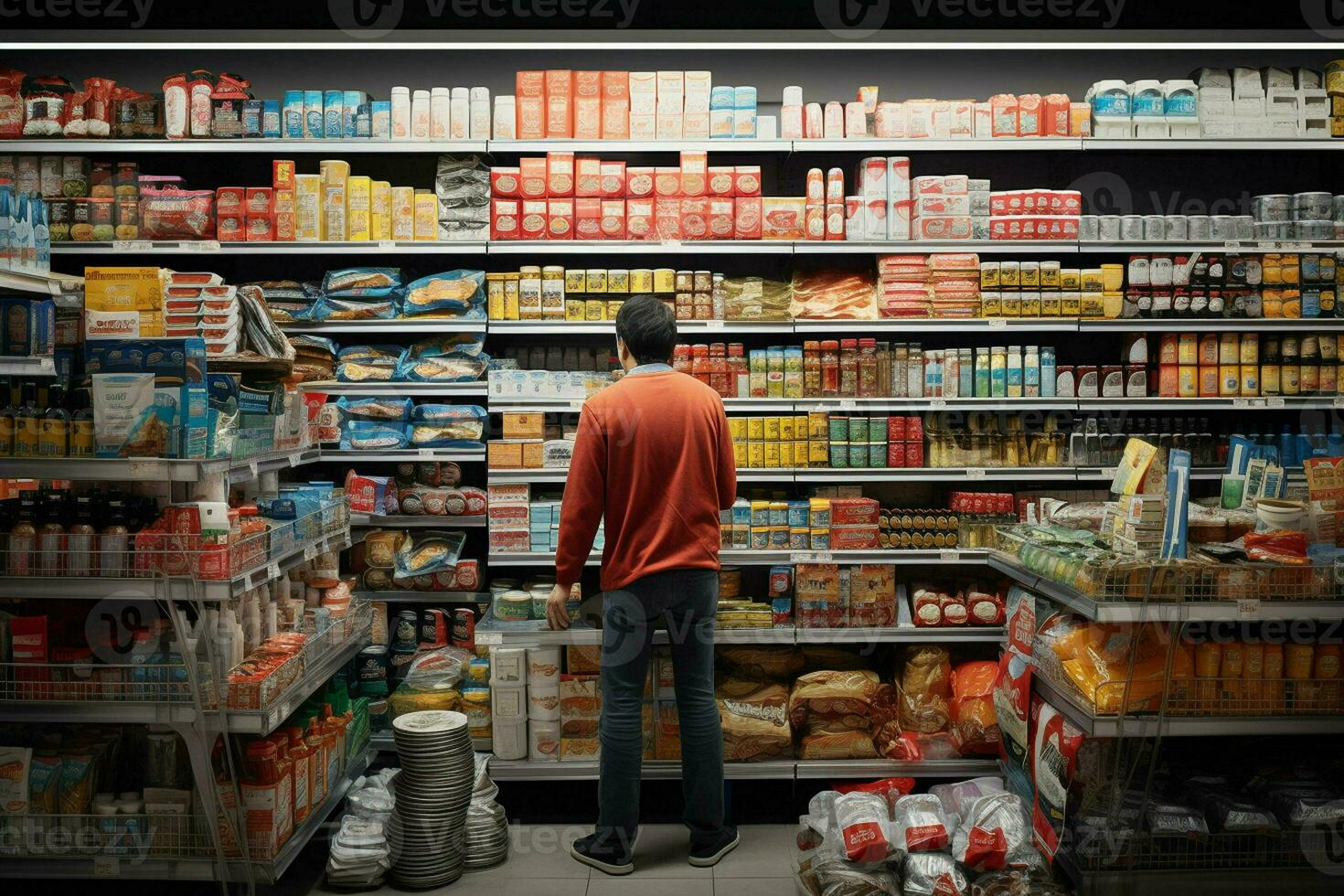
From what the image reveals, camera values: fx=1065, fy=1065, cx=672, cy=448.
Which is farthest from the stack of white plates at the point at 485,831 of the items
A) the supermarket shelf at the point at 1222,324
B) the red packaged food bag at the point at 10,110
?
the red packaged food bag at the point at 10,110

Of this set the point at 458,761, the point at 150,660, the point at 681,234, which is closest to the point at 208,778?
the point at 150,660

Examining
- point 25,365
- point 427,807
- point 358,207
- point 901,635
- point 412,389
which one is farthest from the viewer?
point 412,389

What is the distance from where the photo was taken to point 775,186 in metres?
5.52

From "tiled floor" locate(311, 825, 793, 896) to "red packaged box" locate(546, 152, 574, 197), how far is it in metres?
2.85

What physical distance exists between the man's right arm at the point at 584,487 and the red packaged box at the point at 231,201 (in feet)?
7.34

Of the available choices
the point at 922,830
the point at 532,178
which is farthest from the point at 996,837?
the point at 532,178

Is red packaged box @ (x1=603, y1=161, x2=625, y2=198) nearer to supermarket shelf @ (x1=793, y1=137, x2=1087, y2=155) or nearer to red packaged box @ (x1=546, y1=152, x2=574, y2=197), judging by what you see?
red packaged box @ (x1=546, y1=152, x2=574, y2=197)

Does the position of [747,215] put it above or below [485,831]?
above

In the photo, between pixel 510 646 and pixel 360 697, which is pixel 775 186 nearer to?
pixel 510 646

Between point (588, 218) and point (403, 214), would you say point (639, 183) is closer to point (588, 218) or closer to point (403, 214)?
point (588, 218)

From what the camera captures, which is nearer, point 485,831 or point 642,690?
point 642,690

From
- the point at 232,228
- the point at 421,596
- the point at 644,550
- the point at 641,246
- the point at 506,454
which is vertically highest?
the point at 232,228

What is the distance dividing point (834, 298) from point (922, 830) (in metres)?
2.48

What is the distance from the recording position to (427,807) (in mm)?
3869
